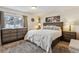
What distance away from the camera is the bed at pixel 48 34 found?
2318mm

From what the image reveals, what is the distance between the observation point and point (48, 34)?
2418mm

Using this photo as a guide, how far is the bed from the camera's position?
2318mm

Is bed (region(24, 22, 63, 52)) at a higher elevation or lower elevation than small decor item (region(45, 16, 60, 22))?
lower

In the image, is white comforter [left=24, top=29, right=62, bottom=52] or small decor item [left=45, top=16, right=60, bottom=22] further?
white comforter [left=24, top=29, right=62, bottom=52]

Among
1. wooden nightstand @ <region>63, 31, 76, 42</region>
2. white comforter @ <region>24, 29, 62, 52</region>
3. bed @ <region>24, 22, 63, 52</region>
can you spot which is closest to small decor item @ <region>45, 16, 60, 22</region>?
bed @ <region>24, 22, 63, 52</region>

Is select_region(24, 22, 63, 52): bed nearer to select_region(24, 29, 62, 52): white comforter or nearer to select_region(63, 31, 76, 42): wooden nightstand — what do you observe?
select_region(24, 29, 62, 52): white comforter

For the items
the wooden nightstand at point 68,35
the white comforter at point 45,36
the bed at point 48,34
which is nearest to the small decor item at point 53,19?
the bed at point 48,34

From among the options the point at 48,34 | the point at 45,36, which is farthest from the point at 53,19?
the point at 45,36

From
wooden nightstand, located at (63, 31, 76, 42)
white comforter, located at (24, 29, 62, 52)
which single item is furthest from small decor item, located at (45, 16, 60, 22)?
wooden nightstand, located at (63, 31, 76, 42)

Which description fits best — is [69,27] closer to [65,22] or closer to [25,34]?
[65,22]

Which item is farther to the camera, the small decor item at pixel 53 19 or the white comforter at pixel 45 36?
the white comforter at pixel 45 36

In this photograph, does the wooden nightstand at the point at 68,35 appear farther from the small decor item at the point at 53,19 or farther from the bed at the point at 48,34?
the small decor item at the point at 53,19

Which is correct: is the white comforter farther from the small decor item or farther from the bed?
the small decor item
